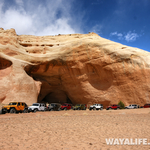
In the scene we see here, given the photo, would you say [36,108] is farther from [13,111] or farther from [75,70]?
[75,70]

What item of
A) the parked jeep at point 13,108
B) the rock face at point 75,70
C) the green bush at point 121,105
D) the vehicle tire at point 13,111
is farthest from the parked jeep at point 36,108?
the green bush at point 121,105

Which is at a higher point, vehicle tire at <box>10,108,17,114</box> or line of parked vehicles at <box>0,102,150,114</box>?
line of parked vehicles at <box>0,102,150,114</box>

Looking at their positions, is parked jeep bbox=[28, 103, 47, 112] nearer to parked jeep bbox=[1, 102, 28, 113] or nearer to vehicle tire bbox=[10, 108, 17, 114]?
parked jeep bbox=[1, 102, 28, 113]

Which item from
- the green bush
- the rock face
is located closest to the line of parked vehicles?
the green bush

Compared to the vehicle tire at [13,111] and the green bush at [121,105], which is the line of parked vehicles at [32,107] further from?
the green bush at [121,105]

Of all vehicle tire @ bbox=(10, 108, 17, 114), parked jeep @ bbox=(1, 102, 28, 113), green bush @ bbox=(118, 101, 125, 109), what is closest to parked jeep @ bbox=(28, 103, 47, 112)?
parked jeep @ bbox=(1, 102, 28, 113)

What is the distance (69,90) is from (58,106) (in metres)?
9.38

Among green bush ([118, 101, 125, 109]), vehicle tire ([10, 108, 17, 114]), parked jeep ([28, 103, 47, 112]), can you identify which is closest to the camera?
vehicle tire ([10, 108, 17, 114])

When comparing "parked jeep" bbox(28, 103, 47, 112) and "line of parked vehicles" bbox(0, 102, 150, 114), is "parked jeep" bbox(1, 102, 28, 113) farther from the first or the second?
"parked jeep" bbox(28, 103, 47, 112)

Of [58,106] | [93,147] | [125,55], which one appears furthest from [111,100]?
[93,147]

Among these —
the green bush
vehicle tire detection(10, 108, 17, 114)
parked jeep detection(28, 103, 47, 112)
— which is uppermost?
the green bush

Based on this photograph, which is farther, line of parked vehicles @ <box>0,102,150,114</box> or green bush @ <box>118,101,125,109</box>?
green bush @ <box>118,101,125,109</box>

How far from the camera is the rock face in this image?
2433cm

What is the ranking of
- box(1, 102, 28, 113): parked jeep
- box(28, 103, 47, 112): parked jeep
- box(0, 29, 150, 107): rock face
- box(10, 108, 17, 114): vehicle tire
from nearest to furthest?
1. box(1, 102, 28, 113): parked jeep
2. box(10, 108, 17, 114): vehicle tire
3. box(28, 103, 47, 112): parked jeep
4. box(0, 29, 150, 107): rock face
